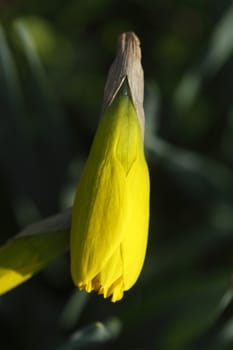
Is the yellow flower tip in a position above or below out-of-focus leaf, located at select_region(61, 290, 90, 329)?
above

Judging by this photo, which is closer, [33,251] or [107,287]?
[107,287]

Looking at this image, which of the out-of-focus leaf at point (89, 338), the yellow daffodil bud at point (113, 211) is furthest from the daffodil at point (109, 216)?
the out-of-focus leaf at point (89, 338)

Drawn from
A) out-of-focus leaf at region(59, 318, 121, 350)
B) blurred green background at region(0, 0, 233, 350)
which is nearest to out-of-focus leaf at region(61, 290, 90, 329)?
blurred green background at region(0, 0, 233, 350)

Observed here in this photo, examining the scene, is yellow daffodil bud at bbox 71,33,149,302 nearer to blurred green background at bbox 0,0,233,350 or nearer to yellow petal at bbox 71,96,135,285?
yellow petal at bbox 71,96,135,285

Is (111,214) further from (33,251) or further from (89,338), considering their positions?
(89,338)

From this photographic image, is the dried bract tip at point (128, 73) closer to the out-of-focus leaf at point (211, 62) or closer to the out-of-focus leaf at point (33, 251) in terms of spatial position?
the out-of-focus leaf at point (33, 251)

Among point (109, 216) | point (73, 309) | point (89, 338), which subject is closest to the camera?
point (109, 216)

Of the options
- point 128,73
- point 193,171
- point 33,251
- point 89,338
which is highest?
point 128,73

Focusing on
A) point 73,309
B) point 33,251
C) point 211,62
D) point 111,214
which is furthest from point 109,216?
point 211,62
